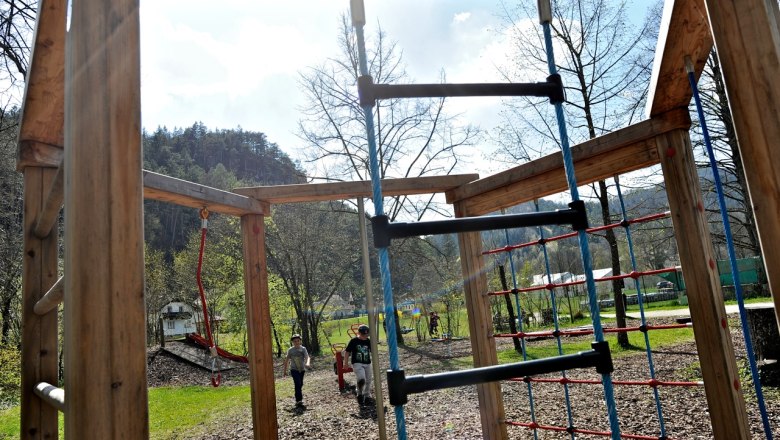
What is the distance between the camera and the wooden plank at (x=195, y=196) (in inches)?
83.6

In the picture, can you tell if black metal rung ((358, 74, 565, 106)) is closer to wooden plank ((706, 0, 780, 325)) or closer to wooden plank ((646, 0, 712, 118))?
wooden plank ((646, 0, 712, 118))

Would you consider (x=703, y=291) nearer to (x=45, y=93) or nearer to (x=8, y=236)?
(x=45, y=93)

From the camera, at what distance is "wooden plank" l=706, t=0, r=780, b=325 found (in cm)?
98

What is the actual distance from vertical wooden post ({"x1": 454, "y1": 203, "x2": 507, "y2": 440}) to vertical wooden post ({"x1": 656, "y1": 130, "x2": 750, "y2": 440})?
113cm

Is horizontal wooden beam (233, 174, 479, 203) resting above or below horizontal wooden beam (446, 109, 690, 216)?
above

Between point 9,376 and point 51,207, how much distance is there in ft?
33.2

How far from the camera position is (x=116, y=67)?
974 mm

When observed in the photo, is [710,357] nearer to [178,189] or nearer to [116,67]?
[116,67]

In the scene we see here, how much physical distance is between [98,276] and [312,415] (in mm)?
6604

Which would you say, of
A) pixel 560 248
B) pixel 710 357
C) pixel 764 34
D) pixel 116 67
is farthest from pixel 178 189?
pixel 560 248

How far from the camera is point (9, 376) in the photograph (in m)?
9.04

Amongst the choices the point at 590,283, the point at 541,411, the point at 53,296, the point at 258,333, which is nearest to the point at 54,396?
the point at 53,296

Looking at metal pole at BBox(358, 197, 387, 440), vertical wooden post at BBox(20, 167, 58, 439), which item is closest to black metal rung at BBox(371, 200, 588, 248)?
metal pole at BBox(358, 197, 387, 440)

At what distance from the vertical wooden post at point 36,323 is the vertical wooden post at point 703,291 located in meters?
2.47
